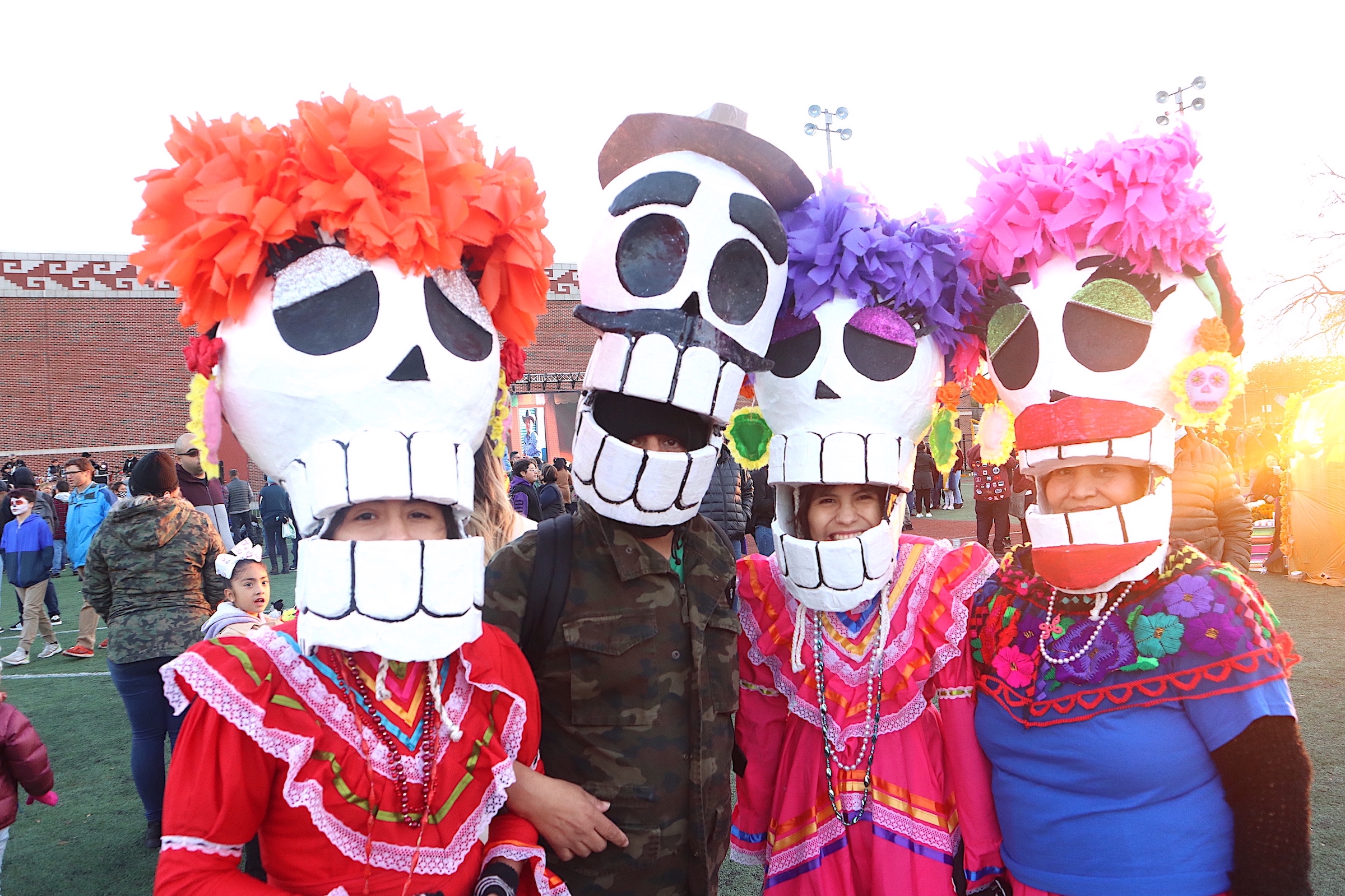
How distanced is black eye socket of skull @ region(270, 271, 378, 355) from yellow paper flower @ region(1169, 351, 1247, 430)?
1.80 m

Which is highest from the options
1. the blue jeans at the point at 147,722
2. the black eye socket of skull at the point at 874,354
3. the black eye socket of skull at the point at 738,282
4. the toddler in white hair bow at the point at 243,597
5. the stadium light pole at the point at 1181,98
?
the stadium light pole at the point at 1181,98

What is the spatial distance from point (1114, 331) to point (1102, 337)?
31 mm

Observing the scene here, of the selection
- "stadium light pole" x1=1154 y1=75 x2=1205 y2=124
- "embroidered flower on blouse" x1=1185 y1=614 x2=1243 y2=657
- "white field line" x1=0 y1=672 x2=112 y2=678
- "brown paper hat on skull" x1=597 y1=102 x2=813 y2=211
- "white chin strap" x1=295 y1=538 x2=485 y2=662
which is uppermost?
"stadium light pole" x1=1154 y1=75 x2=1205 y2=124

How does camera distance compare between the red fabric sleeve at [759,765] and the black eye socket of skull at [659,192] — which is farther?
the red fabric sleeve at [759,765]

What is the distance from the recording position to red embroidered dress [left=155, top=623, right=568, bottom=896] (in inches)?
56.1

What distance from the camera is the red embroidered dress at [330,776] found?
1424 millimetres

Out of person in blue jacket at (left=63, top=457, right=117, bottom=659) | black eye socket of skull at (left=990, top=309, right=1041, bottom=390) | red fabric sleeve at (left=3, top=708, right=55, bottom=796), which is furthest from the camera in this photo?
person in blue jacket at (left=63, top=457, right=117, bottom=659)

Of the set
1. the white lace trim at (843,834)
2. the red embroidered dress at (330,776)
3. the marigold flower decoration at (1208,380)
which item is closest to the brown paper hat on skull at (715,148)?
the marigold flower decoration at (1208,380)

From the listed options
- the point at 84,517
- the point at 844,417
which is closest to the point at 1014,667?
the point at 844,417

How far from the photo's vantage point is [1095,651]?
6.44 feet

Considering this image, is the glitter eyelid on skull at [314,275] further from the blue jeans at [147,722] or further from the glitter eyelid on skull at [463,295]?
the blue jeans at [147,722]

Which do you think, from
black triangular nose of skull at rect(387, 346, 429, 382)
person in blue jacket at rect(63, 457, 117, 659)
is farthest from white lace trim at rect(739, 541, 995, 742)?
person in blue jacket at rect(63, 457, 117, 659)

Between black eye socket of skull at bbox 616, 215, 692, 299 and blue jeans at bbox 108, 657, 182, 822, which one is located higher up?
black eye socket of skull at bbox 616, 215, 692, 299

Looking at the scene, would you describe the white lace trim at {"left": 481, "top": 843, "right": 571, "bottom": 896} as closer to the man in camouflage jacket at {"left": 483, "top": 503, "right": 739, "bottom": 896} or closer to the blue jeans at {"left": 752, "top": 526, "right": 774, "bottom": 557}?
the man in camouflage jacket at {"left": 483, "top": 503, "right": 739, "bottom": 896}
